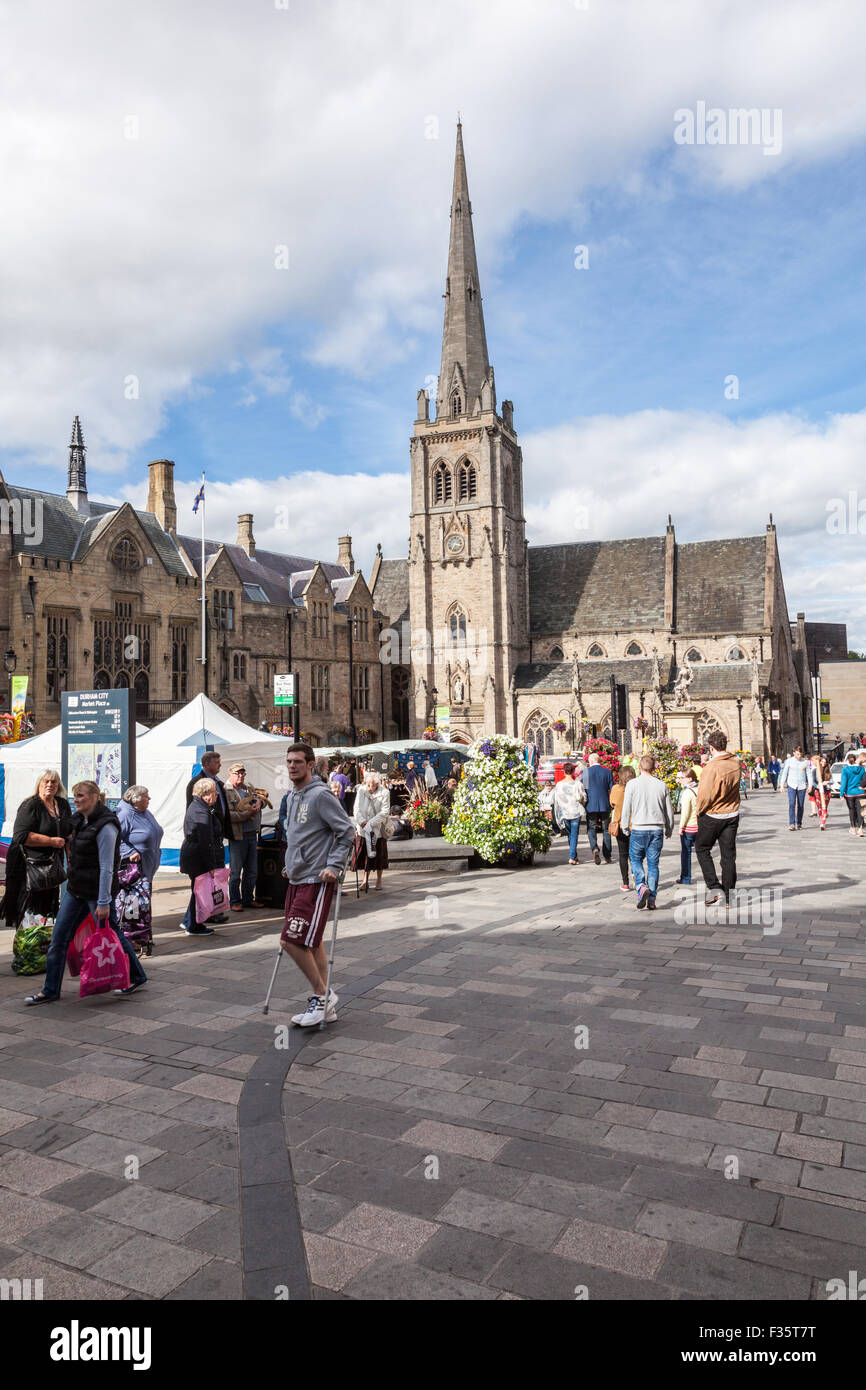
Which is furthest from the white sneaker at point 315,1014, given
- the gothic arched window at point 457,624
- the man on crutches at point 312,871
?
the gothic arched window at point 457,624

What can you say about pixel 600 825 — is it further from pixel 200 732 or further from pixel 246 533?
pixel 246 533

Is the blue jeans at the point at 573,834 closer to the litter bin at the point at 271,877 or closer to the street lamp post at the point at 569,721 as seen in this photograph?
the litter bin at the point at 271,877

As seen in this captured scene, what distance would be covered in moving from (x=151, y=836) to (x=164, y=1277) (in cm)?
519

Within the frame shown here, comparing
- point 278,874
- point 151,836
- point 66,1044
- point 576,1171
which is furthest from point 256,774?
point 576,1171

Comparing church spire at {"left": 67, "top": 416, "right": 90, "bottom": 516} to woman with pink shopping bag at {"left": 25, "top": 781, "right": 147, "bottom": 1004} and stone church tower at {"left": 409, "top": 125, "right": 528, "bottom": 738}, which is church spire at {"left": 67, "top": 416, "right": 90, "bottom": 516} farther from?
woman with pink shopping bag at {"left": 25, "top": 781, "right": 147, "bottom": 1004}

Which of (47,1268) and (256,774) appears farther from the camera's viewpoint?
(256,774)

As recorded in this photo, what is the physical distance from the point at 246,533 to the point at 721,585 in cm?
2940

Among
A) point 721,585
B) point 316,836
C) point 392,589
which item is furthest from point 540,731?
point 316,836

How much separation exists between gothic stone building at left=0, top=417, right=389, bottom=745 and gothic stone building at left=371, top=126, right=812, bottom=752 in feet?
18.3

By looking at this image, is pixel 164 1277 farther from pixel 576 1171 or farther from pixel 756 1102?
pixel 756 1102

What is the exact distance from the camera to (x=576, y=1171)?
3.92m

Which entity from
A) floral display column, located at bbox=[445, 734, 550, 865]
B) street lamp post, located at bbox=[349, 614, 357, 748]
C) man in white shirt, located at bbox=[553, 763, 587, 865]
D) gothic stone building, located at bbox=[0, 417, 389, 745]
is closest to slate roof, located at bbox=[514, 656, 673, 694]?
gothic stone building, located at bbox=[0, 417, 389, 745]

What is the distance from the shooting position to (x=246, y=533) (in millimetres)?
48656

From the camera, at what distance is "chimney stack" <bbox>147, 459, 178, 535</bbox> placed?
41406 mm
